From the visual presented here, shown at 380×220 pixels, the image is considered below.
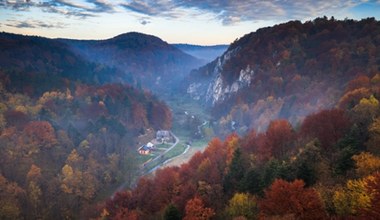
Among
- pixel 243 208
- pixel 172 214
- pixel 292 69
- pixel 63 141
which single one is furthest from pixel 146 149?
pixel 243 208

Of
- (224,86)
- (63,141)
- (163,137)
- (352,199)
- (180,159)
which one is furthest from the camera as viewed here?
(224,86)

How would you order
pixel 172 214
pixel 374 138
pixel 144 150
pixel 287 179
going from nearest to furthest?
1. pixel 287 179
2. pixel 172 214
3. pixel 374 138
4. pixel 144 150

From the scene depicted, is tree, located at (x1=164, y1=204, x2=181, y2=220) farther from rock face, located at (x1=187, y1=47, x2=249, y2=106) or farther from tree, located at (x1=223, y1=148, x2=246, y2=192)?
rock face, located at (x1=187, y1=47, x2=249, y2=106)

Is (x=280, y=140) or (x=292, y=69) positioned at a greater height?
(x=292, y=69)

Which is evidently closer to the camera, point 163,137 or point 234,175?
point 234,175

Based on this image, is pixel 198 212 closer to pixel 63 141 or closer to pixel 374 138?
pixel 374 138

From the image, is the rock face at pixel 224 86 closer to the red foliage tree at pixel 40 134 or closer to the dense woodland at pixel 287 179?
the dense woodland at pixel 287 179

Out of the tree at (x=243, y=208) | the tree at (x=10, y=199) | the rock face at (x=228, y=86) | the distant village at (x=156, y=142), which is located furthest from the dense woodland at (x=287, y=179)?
the rock face at (x=228, y=86)
